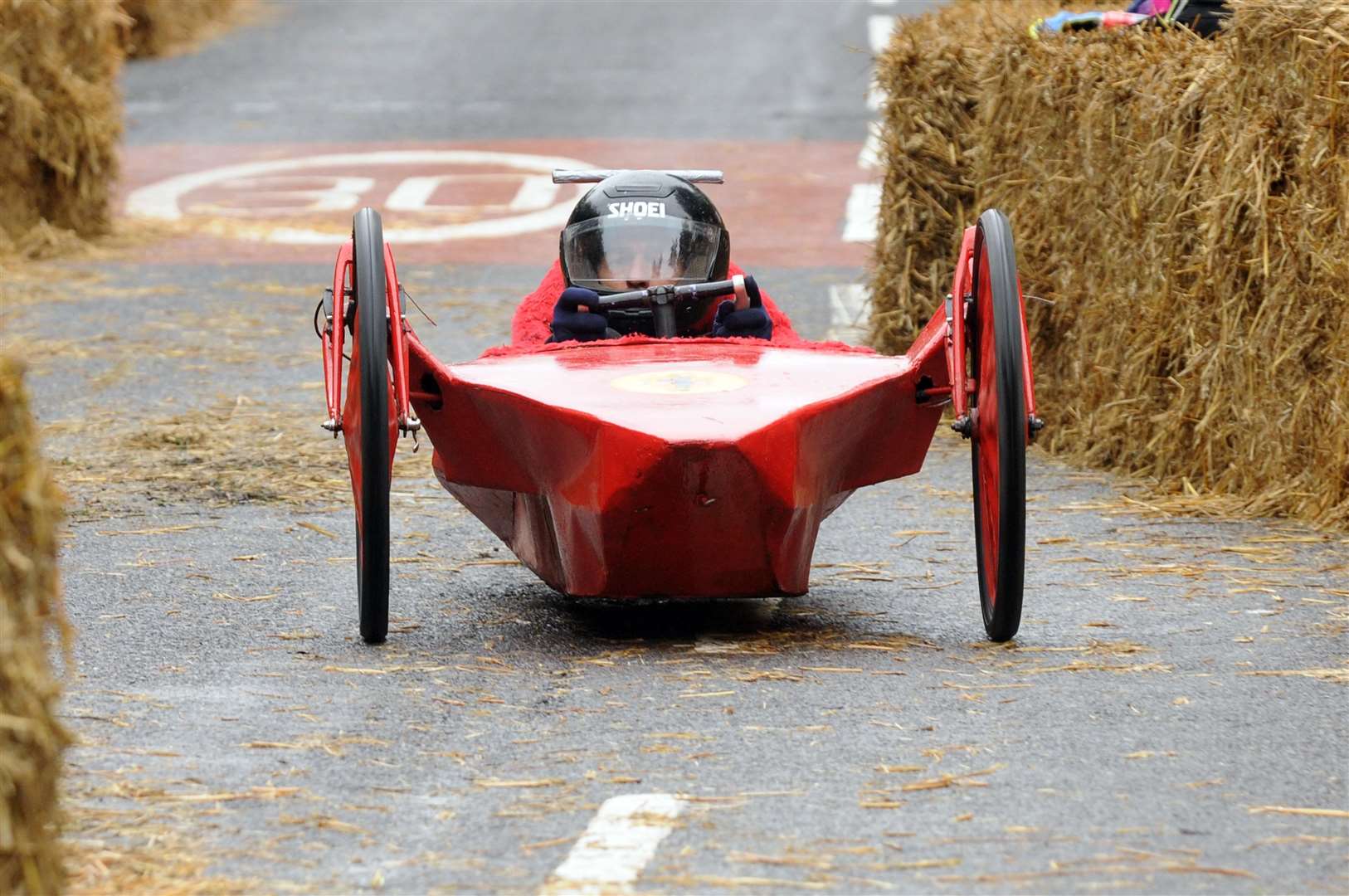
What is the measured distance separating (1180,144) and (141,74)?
19143mm

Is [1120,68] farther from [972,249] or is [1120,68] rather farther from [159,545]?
[159,545]

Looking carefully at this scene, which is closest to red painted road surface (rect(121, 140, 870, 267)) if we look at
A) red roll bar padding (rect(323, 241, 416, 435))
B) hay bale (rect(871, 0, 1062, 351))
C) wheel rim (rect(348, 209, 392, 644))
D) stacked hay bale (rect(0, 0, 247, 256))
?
stacked hay bale (rect(0, 0, 247, 256))

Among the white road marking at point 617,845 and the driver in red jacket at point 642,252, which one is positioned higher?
the driver in red jacket at point 642,252

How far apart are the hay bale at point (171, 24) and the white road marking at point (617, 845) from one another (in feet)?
→ 73.1

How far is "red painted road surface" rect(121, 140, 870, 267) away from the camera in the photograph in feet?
51.6

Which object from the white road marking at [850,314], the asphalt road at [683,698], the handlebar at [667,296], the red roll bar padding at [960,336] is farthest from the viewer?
the white road marking at [850,314]

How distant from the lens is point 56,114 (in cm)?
1520

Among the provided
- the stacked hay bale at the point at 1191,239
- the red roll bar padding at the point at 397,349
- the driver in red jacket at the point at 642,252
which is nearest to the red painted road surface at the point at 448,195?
the stacked hay bale at the point at 1191,239

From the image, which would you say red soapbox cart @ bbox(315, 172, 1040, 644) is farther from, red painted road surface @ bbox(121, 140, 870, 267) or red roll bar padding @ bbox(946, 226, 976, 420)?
red painted road surface @ bbox(121, 140, 870, 267)

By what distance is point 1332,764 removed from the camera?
4.49 metres

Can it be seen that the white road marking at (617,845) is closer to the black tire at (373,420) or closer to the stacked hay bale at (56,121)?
the black tire at (373,420)

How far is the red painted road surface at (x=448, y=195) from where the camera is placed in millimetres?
15734

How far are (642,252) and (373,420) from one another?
5.61ft

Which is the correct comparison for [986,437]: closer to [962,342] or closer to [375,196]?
[962,342]
